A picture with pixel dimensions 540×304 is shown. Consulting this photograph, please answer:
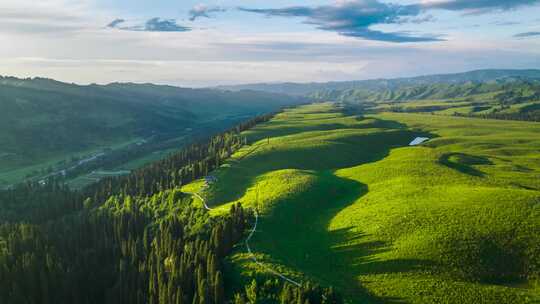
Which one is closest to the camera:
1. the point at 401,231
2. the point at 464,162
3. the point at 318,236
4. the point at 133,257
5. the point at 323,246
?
the point at 401,231

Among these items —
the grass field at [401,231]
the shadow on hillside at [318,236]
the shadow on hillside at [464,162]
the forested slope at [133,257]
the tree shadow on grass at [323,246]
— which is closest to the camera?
the grass field at [401,231]

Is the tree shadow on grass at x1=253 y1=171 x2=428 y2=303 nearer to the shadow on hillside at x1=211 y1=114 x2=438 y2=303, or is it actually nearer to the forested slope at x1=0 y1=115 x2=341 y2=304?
the shadow on hillside at x1=211 y1=114 x2=438 y2=303

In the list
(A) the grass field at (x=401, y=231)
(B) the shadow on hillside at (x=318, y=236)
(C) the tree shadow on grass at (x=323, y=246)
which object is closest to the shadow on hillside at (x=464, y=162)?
(A) the grass field at (x=401, y=231)

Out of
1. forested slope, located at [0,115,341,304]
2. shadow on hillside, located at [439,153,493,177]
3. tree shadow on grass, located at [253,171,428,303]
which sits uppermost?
shadow on hillside, located at [439,153,493,177]

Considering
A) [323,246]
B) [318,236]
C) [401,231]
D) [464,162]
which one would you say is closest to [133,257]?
[318,236]

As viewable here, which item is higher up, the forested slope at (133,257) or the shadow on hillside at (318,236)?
the shadow on hillside at (318,236)

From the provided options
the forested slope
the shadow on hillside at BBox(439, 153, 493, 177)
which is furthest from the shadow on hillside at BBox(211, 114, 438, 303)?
the shadow on hillside at BBox(439, 153, 493, 177)

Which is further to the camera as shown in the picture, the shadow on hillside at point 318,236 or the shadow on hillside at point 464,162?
the shadow on hillside at point 464,162

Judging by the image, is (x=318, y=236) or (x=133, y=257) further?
(x=133, y=257)

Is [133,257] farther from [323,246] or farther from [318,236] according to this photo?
[323,246]

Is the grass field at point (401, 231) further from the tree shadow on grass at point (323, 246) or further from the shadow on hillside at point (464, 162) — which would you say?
the shadow on hillside at point (464, 162)

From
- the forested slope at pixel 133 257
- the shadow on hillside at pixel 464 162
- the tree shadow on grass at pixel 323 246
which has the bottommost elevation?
the forested slope at pixel 133 257

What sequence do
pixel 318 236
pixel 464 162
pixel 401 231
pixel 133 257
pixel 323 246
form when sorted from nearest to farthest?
1. pixel 401 231
2. pixel 323 246
3. pixel 318 236
4. pixel 133 257
5. pixel 464 162
